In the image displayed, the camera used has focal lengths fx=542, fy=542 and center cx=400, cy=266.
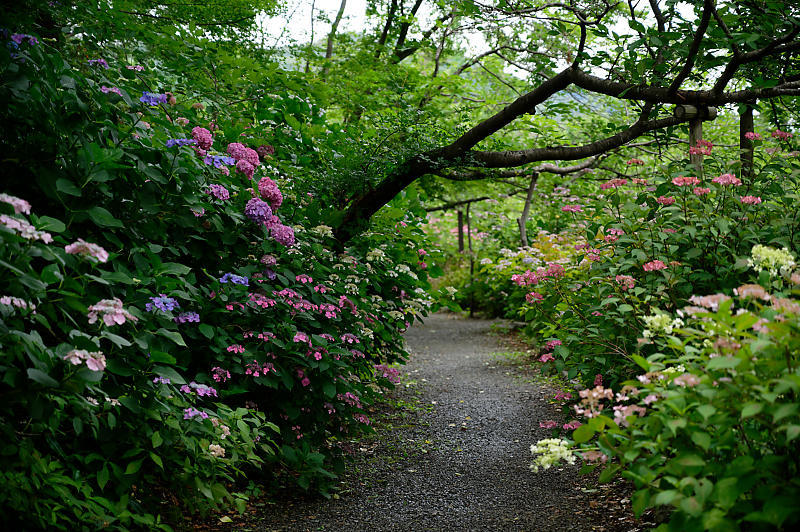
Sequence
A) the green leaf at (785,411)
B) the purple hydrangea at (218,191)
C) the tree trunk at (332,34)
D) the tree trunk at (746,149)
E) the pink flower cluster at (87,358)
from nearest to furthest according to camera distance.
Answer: the green leaf at (785,411), the pink flower cluster at (87,358), the purple hydrangea at (218,191), the tree trunk at (746,149), the tree trunk at (332,34)

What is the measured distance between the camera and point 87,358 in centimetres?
155

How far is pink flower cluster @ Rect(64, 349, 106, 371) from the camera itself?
1.53m

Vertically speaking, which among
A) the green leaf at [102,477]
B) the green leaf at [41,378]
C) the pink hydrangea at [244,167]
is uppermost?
the pink hydrangea at [244,167]

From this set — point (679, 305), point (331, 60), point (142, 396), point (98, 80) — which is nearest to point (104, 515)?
point (142, 396)

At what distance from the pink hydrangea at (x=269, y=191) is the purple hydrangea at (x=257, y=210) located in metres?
0.12

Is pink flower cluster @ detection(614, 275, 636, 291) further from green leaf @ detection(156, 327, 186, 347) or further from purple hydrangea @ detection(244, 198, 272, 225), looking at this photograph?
green leaf @ detection(156, 327, 186, 347)

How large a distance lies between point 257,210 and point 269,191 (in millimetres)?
181

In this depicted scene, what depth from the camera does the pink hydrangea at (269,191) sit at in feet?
9.22

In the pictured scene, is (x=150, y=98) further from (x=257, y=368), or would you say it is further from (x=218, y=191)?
(x=257, y=368)

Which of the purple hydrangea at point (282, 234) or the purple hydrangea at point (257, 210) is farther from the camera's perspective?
the purple hydrangea at point (282, 234)

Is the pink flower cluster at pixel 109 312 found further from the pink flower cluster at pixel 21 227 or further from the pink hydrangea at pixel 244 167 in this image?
the pink hydrangea at pixel 244 167

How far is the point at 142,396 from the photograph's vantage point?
201 centimetres

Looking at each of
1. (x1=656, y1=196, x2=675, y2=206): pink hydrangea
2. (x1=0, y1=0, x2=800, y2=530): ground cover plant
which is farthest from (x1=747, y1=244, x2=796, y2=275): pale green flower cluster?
(x1=656, y1=196, x2=675, y2=206): pink hydrangea

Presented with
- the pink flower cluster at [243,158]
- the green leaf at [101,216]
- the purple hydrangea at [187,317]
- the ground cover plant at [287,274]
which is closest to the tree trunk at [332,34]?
the ground cover plant at [287,274]
